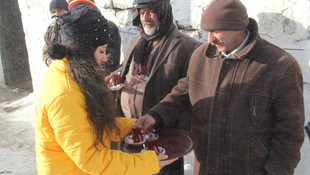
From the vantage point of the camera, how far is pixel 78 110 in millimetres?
1403

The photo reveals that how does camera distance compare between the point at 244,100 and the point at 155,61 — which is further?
the point at 155,61

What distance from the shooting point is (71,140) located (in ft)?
4.56

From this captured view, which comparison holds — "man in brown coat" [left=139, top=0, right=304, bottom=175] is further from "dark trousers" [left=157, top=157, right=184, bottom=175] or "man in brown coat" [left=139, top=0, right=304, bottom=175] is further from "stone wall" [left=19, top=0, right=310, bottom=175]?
"stone wall" [left=19, top=0, right=310, bottom=175]

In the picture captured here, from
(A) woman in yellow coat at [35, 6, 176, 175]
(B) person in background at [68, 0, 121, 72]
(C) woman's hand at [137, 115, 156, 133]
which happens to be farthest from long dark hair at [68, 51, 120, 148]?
(B) person in background at [68, 0, 121, 72]

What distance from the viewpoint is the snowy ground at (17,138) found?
12.0 ft

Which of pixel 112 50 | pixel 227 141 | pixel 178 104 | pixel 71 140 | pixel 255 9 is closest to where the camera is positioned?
pixel 71 140

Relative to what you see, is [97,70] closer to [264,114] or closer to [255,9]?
[264,114]

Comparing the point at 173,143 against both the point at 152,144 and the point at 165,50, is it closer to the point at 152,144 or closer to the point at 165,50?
the point at 152,144

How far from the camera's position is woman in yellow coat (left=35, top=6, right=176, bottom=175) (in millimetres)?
1389

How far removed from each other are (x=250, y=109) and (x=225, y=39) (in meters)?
0.48

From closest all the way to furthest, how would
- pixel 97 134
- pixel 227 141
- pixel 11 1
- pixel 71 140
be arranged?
1. pixel 71 140
2. pixel 97 134
3. pixel 227 141
4. pixel 11 1

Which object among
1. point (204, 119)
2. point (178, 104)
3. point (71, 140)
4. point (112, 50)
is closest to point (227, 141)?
point (204, 119)

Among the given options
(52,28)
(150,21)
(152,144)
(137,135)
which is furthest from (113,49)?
(152,144)

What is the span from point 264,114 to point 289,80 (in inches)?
10.1
